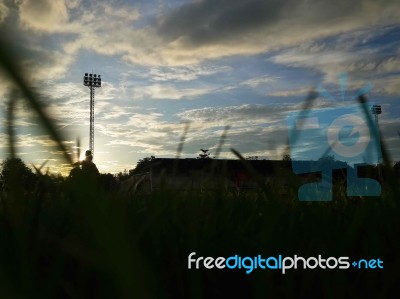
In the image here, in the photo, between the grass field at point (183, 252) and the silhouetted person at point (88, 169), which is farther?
the grass field at point (183, 252)

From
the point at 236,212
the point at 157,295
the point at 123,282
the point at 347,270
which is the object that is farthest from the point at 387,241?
the point at 123,282

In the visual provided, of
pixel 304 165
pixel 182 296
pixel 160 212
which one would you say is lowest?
pixel 182 296

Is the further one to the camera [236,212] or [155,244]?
[236,212]

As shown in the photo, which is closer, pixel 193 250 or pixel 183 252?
pixel 193 250

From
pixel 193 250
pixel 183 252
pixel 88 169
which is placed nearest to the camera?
pixel 88 169

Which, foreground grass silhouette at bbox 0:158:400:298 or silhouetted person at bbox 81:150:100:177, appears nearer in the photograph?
silhouetted person at bbox 81:150:100:177

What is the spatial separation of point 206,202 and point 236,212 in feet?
0.59

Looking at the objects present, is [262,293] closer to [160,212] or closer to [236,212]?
[160,212]

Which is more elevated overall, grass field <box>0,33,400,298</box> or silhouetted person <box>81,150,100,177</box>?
silhouetted person <box>81,150,100,177</box>

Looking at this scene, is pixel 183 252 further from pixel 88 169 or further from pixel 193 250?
pixel 88 169

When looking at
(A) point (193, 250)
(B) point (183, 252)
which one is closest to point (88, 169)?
(A) point (193, 250)

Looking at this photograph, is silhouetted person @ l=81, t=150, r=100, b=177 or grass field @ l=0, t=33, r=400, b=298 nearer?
silhouetted person @ l=81, t=150, r=100, b=177

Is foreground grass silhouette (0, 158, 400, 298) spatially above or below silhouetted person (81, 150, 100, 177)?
below

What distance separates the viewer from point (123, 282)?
0.38 m
